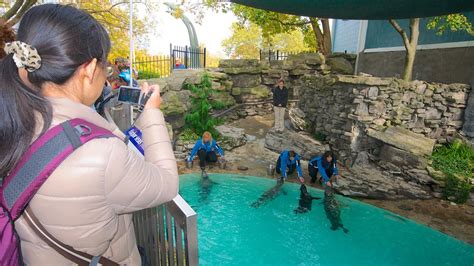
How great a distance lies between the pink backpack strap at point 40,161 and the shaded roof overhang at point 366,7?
264 cm

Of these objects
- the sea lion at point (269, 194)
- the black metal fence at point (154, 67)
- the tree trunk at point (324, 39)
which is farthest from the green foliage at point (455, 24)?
the black metal fence at point (154, 67)

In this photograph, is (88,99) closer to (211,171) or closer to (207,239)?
(207,239)

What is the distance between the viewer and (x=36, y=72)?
923 millimetres

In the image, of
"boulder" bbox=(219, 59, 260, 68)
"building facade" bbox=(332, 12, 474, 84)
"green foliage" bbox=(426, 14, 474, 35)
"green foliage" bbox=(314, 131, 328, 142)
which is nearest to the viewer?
"green foliage" bbox=(426, 14, 474, 35)

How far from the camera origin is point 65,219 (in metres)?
0.94

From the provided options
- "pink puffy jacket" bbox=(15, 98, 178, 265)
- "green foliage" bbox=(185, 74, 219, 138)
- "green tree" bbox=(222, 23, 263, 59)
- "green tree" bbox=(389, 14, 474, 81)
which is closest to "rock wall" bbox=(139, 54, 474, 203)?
"green foliage" bbox=(185, 74, 219, 138)

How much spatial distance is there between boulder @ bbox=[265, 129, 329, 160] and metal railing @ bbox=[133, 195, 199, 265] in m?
7.29

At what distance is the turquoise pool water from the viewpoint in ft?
16.7

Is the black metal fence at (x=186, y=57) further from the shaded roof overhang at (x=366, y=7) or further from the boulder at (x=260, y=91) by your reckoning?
the shaded roof overhang at (x=366, y=7)

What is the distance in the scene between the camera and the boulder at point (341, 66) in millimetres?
13903

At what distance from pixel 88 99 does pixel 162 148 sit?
1.01ft

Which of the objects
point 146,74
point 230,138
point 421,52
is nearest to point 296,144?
point 230,138

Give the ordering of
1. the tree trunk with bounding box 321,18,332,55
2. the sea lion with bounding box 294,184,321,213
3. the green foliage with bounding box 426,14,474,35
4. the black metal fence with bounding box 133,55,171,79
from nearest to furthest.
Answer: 1. the sea lion with bounding box 294,184,321,213
2. the green foliage with bounding box 426,14,474,35
3. the black metal fence with bounding box 133,55,171,79
4. the tree trunk with bounding box 321,18,332,55

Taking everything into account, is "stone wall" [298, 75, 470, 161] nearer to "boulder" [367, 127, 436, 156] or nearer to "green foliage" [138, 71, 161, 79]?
"boulder" [367, 127, 436, 156]
